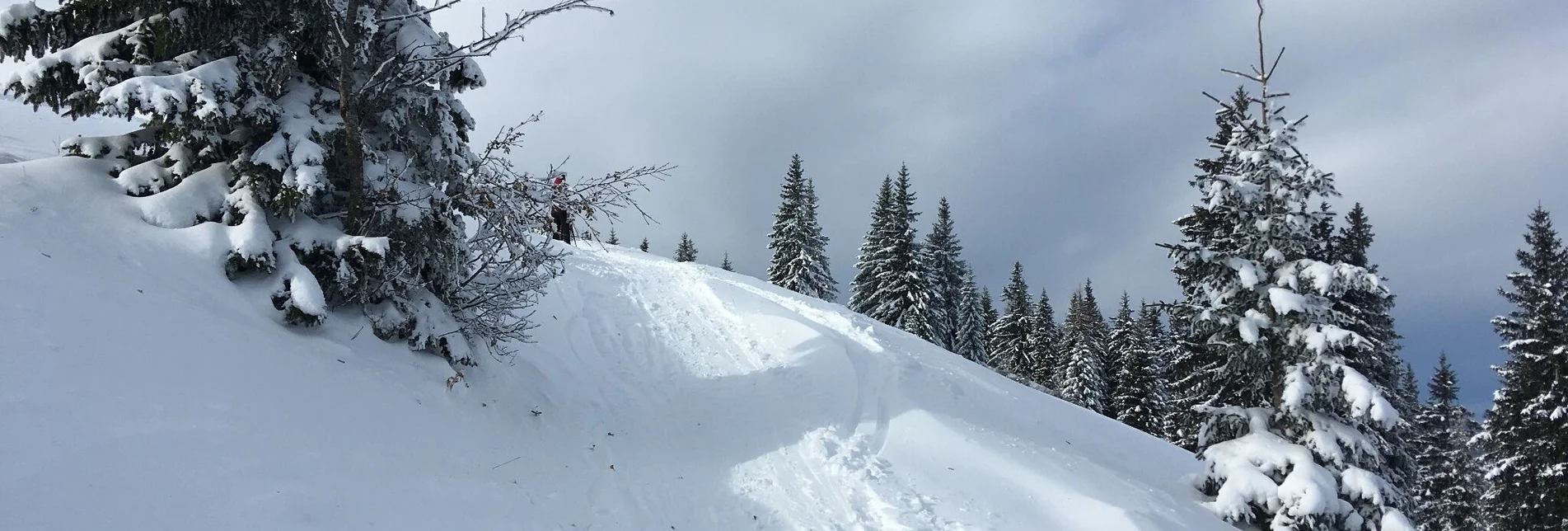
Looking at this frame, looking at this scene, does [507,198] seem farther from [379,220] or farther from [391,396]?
[391,396]

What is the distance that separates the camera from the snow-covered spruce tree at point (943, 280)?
35.7 metres

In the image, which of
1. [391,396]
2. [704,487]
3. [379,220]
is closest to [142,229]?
[379,220]

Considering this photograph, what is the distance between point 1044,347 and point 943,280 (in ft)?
31.7

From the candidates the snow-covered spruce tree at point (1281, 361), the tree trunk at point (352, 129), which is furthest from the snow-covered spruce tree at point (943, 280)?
the tree trunk at point (352, 129)

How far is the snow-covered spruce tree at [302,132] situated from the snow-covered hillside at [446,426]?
458 mm

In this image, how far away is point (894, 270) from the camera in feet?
121

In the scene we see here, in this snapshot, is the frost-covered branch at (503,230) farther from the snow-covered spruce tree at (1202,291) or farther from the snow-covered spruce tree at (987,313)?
the snow-covered spruce tree at (987,313)

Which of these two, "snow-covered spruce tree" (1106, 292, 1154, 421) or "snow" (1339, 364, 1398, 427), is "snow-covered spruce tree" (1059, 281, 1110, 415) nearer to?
"snow-covered spruce tree" (1106, 292, 1154, 421)

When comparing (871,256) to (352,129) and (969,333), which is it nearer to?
(969,333)

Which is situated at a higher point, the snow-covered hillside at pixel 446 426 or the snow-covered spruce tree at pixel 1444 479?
the snow-covered spruce tree at pixel 1444 479

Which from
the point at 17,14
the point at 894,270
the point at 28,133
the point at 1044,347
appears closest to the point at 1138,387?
the point at 1044,347

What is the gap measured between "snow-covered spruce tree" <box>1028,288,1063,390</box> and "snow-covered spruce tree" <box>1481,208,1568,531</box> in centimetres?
2254

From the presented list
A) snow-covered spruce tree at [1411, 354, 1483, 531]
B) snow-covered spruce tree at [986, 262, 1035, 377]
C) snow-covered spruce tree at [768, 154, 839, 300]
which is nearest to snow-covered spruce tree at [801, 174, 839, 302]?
snow-covered spruce tree at [768, 154, 839, 300]

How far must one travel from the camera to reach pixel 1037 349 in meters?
43.6
